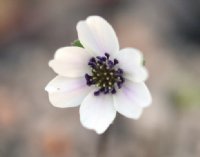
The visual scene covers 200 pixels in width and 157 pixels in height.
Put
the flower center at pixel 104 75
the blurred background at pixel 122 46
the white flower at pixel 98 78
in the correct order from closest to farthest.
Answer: the white flower at pixel 98 78
the flower center at pixel 104 75
the blurred background at pixel 122 46

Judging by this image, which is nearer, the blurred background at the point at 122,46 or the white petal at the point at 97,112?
the white petal at the point at 97,112

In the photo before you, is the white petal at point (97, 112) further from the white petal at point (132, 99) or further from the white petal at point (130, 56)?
the white petal at point (130, 56)

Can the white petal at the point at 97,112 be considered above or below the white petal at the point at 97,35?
below

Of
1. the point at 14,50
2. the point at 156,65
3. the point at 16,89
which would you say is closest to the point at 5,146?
the point at 16,89

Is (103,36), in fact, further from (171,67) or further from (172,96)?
(171,67)

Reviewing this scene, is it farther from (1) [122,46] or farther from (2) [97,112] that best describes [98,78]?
(1) [122,46]

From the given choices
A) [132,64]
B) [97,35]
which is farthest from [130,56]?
[97,35]

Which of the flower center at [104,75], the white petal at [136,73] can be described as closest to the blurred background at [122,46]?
the flower center at [104,75]

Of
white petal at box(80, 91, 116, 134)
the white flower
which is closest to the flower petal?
the white flower
